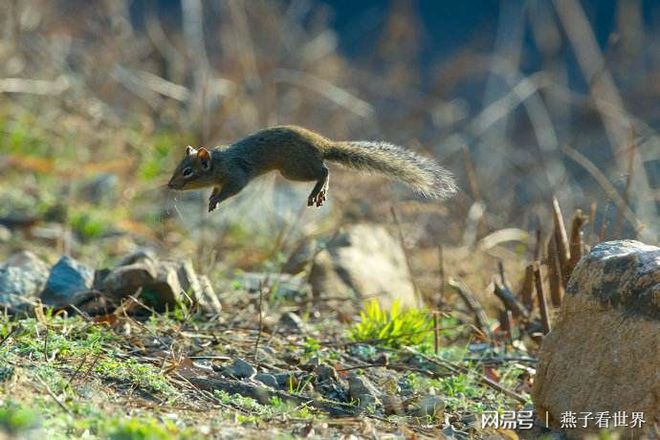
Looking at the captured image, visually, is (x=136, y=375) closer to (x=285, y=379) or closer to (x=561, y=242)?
(x=285, y=379)

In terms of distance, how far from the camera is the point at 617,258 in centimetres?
378

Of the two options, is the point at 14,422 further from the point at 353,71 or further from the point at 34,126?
the point at 353,71

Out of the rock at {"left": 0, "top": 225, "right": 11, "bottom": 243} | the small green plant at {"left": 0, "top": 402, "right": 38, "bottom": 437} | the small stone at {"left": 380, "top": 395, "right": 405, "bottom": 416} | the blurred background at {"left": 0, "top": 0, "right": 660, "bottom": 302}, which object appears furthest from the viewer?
the blurred background at {"left": 0, "top": 0, "right": 660, "bottom": 302}

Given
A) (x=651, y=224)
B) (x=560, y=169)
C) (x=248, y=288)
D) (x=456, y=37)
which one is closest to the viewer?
(x=248, y=288)

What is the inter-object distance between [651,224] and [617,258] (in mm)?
5374

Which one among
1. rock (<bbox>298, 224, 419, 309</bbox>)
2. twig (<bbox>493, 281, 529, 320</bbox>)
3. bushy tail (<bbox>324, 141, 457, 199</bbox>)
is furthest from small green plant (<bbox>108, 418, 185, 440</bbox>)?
rock (<bbox>298, 224, 419, 309</bbox>)

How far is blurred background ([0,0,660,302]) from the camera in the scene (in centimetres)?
765

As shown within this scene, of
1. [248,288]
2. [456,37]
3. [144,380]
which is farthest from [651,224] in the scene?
[456,37]

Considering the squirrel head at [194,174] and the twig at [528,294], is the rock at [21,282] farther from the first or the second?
the twig at [528,294]

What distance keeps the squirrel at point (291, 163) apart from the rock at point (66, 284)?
1010mm

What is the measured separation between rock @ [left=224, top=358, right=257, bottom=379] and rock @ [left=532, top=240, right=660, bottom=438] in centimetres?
118

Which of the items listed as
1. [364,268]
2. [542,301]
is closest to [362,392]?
[542,301]

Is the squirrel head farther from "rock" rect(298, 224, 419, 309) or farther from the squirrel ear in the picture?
"rock" rect(298, 224, 419, 309)

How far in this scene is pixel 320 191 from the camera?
4465 mm
